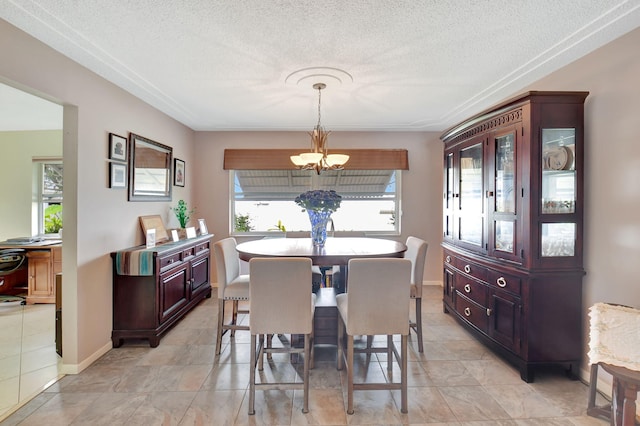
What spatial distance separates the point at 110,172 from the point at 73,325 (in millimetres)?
1317

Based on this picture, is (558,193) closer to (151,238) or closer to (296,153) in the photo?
(296,153)

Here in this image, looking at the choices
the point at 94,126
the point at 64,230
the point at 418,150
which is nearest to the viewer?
the point at 64,230

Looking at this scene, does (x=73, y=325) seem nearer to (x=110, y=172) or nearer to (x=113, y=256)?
(x=113, y=256)

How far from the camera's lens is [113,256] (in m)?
2.82

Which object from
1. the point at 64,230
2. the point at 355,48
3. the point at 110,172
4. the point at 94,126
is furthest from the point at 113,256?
the point at 355,48

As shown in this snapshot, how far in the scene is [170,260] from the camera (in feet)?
10.4

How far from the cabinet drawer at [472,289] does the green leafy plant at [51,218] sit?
5.85m

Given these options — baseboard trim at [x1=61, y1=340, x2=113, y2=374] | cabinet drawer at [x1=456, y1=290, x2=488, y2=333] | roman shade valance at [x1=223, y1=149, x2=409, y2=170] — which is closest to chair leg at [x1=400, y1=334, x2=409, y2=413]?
cabinet drawer at [x1=456, y1=290, x2=488, y2=333]

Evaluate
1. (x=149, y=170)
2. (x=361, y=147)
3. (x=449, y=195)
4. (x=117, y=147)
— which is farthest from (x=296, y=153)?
(x=117, y=147)

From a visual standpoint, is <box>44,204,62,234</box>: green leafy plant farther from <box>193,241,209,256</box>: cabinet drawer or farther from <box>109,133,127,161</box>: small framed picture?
<box>109,133,127,161</box>: small framed picture

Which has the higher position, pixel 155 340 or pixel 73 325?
pixel 73 325

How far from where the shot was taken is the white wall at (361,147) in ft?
15.7

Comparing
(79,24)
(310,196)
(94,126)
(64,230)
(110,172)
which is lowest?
(64,230)

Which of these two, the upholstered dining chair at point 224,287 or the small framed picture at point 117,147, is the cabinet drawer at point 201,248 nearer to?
the upholstered dining chair at point 224,287
